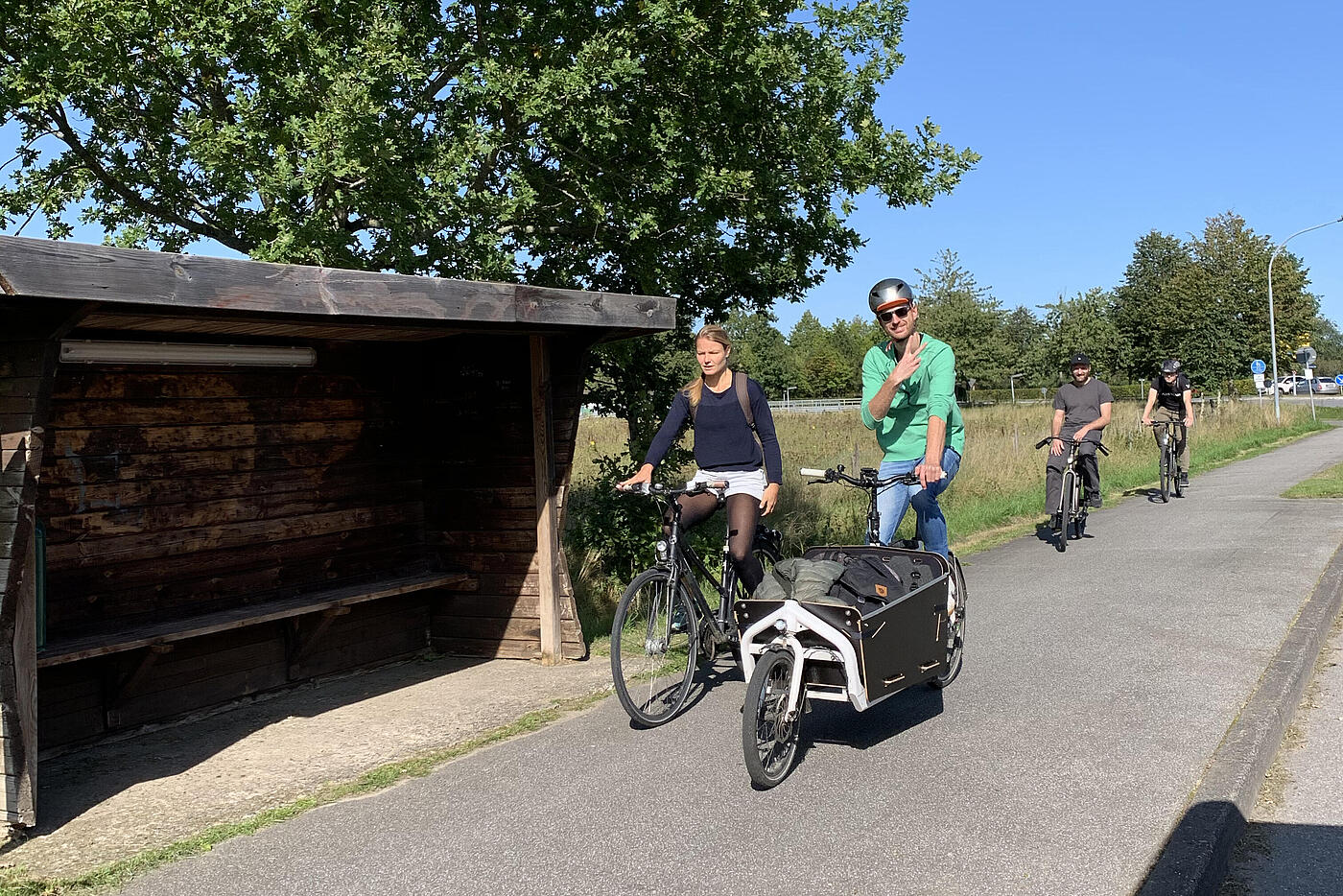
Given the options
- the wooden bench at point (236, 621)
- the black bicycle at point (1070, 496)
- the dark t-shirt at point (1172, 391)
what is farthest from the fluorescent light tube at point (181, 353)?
the dark t-shirt at point (1172, 391)

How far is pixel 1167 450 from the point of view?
15.8 m

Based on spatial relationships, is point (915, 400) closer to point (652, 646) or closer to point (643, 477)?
point (643, 477)

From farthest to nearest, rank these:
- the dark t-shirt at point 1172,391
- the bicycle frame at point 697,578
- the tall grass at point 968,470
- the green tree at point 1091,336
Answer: the green tree at point 1091,336, the dark t-shirt at point 1172,391, the tall grass at point 968,470, the bicycle frame at point 697,578

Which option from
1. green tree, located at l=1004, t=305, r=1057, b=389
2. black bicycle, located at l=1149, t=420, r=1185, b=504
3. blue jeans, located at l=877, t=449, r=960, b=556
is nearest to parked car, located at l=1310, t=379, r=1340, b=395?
green tree, located at l=1004, t=305, r=1057, b=389

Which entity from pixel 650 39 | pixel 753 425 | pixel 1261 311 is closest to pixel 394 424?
pixel 753 425

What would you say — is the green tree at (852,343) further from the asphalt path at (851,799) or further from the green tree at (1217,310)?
the asphalt path at (851,799)

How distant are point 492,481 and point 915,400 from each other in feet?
9.46

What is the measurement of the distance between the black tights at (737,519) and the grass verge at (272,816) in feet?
3.84

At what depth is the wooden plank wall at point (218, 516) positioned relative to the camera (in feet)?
19.7

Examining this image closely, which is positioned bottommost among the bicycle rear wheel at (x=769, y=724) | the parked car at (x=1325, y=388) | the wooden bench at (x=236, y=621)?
the parked car at (x=1325, y=388)

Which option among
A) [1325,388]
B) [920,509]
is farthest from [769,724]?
[1325,388]

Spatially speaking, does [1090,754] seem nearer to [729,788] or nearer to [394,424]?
[729,788]

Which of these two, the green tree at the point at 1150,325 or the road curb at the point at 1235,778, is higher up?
the green tree at the point at 1150,325

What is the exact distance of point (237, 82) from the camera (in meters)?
11.5
